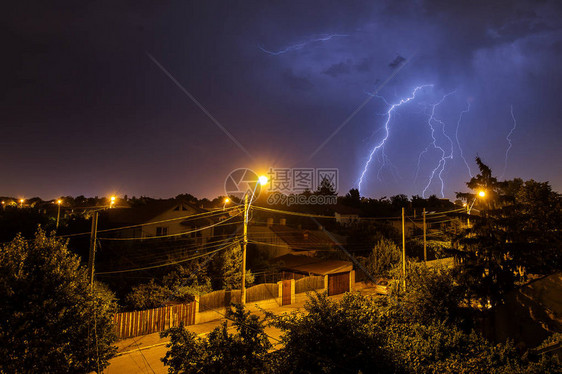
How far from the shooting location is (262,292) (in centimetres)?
2067

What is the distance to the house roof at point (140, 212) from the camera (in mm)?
36831

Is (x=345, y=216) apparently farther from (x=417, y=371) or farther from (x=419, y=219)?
(x=417, y=371)

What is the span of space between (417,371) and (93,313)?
880cm

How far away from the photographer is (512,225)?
1429 cm

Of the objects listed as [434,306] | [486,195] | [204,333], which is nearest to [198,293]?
[204,333]

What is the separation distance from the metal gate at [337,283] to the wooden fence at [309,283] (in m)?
0.85

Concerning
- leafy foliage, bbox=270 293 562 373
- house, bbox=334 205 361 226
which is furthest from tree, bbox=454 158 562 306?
house, bbox=334 205 361 226

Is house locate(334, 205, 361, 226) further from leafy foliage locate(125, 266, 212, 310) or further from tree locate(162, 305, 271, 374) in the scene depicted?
tree locate(162, 305, 271, 374)

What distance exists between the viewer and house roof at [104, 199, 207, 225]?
121ft

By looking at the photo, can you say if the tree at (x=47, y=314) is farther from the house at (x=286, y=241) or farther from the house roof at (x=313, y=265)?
the house at (x=286, y=241)

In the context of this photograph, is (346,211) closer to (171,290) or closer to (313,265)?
(313,265)

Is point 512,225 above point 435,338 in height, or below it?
above

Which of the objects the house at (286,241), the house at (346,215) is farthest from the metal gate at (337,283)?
the house at (346,215)

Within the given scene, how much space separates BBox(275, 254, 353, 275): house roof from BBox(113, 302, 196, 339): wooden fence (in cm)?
1039
